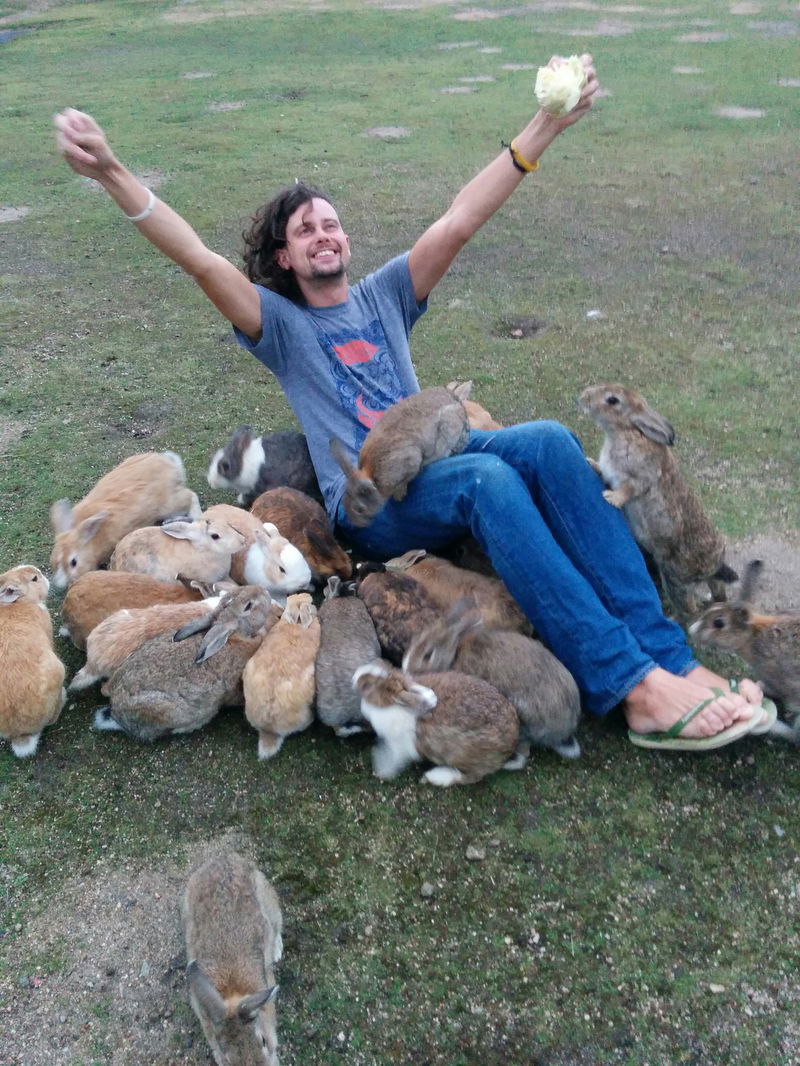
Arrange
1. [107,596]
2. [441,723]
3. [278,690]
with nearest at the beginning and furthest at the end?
[441,723], [278,690], [107,596]

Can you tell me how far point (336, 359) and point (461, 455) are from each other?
0.84m

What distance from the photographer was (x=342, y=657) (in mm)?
3137

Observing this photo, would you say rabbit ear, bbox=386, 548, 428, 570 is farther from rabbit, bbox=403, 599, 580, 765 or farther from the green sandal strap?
the green sandal strap

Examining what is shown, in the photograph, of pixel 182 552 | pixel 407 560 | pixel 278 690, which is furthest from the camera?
pixel 182 552

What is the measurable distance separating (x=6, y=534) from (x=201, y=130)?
7.82 m

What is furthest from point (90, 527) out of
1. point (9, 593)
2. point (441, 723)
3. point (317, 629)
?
point (441, 723)

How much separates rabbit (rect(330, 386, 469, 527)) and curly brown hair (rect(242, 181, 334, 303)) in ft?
2.89

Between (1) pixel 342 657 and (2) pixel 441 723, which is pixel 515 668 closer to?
(2) pixel 441 723

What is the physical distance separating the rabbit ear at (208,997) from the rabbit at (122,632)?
4.30 ft

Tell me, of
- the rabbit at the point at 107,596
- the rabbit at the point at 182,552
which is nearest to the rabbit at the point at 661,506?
the rabbit at the point at 182,552

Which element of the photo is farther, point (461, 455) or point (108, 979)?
point (461, 455)

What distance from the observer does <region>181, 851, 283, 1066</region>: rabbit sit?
2.13 m

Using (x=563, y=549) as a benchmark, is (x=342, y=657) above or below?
below

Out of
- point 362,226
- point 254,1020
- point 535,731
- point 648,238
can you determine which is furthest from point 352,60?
point 254,1020
